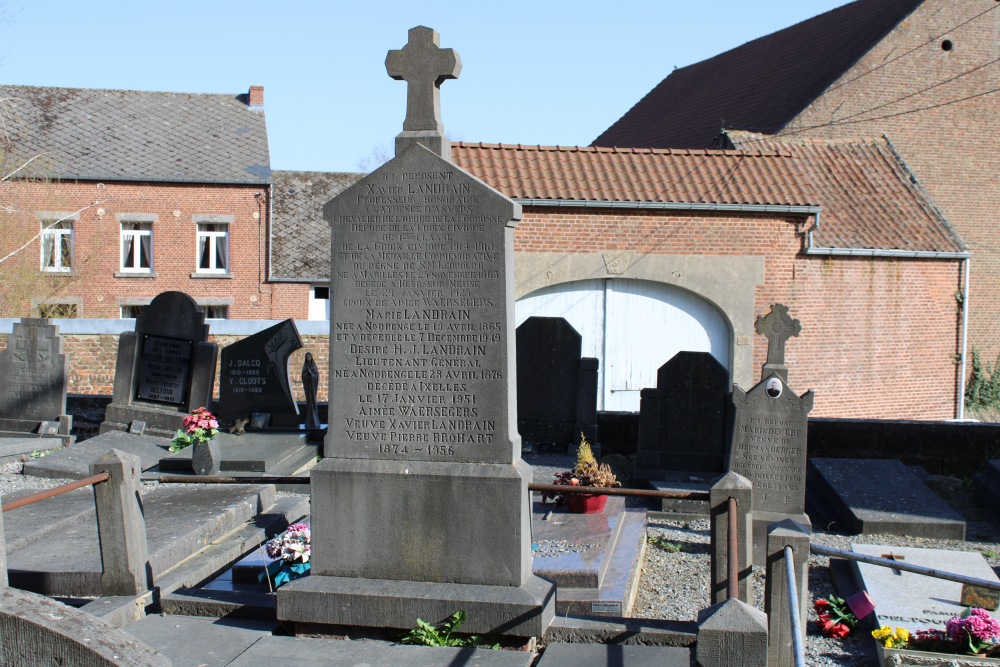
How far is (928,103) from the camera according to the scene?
2409 centimetres

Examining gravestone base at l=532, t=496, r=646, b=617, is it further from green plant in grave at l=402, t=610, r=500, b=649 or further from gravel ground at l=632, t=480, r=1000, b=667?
green plant in grave at l=402, t=610, r=500, b=649

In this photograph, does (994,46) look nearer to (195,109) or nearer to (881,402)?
(881,402)

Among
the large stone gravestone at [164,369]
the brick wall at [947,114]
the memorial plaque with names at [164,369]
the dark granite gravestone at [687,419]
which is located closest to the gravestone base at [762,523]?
the dark granite gravestone at [687,419]

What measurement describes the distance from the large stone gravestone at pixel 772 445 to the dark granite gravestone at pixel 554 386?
3.05 metres

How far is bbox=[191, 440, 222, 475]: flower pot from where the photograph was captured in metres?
10.7

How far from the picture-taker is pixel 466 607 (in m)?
5.06

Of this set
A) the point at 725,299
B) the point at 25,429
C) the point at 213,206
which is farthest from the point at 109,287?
the point at 725,299

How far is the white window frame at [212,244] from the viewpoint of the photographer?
98.9ft

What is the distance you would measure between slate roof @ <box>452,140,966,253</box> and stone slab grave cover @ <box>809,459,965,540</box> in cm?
718

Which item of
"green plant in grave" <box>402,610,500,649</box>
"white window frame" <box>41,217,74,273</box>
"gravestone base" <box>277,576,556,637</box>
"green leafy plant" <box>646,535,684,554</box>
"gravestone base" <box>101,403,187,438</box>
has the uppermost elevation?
"white window frame" <box>41,217,74,273</box>

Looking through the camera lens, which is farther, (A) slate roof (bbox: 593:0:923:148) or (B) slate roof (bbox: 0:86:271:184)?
(B) slate roof (bbox: 0:86:271:184)

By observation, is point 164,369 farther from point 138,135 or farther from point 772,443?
point 138,135

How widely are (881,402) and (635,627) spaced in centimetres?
1568

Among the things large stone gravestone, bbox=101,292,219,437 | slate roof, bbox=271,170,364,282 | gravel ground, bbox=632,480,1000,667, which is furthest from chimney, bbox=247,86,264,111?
gravel ground, bbox=632,480,1000,667
